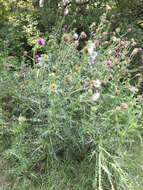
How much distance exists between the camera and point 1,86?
2.39 m

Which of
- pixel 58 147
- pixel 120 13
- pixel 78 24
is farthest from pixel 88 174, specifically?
pixel 120 13

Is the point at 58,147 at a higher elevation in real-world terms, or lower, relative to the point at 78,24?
lower

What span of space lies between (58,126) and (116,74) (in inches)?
41.9

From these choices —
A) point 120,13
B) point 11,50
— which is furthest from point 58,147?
point 120,13

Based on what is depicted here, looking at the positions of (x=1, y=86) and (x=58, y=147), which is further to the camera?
(x=1, y=86)

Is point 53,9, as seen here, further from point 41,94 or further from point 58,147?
point 58,147

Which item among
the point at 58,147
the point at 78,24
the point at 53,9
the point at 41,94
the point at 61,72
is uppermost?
the point at 53,9

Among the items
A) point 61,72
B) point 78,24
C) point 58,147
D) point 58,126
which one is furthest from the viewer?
point 78,24

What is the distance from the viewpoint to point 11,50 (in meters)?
3.87

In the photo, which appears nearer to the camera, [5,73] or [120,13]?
[5,73]

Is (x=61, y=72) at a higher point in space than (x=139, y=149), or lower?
higher

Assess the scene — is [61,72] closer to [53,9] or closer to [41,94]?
[41,94]

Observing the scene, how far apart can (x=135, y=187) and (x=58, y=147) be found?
774mm

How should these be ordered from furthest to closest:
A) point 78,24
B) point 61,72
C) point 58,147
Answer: point 78,24 < point 61,72 < point 58,147
